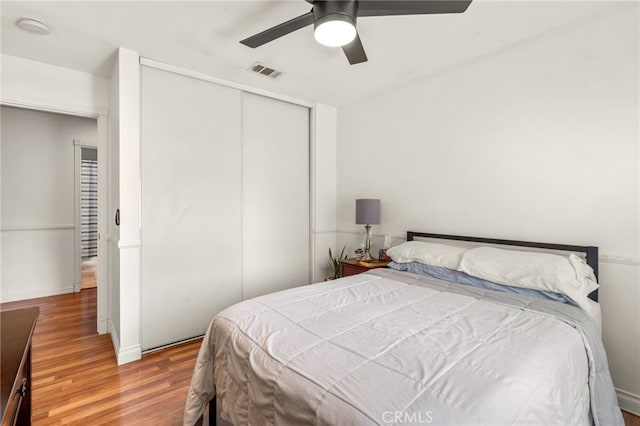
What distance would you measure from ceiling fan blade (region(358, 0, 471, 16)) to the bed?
1.53 metres

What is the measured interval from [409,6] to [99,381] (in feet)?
10.1

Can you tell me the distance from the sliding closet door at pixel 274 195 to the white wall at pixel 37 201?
2.84m

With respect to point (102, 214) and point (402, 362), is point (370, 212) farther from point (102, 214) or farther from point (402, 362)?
point (102, 214)

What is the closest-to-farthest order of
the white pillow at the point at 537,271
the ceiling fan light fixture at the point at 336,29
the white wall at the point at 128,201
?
the ceiling fan light fixture at the point at 336,29, the white pillow at the point at 537,271, the white wall at the point at 128,201

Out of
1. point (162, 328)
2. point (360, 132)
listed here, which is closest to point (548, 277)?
point (360, 132)

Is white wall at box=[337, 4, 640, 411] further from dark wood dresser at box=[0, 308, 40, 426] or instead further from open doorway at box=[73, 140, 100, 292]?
open doorway at box=[73, 140, 100, 292]

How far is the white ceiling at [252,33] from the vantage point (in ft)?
6.51

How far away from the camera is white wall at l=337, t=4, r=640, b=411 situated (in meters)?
1.96

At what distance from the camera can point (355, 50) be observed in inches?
78.0

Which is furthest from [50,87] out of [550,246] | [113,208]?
[550,246]

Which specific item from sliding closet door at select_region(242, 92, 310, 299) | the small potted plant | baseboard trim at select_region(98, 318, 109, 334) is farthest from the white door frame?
the small potted plant

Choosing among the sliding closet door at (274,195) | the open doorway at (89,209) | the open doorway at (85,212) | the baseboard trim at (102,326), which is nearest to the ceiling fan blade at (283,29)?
the sliding closet door at (274,195)

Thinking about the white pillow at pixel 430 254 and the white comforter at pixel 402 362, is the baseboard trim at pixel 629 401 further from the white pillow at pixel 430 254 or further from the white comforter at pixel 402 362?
the white pillow at pixel 430 254

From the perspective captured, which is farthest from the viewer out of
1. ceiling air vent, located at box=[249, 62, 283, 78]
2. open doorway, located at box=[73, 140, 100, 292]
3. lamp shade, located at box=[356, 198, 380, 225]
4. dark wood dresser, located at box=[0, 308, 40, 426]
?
open doorway, located at box=[73, 140, 100, 292]
